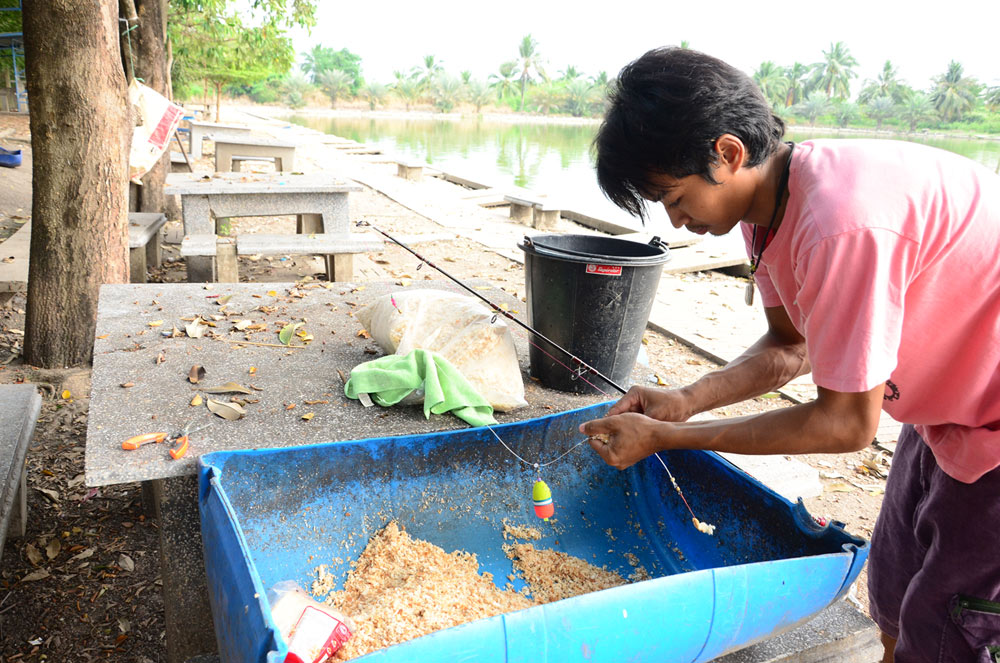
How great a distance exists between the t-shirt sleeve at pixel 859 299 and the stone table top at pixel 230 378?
4.41ft

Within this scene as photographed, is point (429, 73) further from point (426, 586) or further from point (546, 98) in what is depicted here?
point (426, 586)

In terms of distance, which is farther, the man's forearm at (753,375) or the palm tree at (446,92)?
the palm tree at (446,92)

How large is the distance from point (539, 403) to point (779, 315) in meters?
0.96

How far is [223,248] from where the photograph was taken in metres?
4.95

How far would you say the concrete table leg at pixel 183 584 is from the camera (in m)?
1.93

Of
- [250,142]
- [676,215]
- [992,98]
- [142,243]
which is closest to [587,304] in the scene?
[676,215]

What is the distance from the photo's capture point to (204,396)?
2312 millimetres

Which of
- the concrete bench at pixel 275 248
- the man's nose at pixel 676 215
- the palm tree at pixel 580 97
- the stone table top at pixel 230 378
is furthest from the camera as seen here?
the palm tree at pixel 580 97

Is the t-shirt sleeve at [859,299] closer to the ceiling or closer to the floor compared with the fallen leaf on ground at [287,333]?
closer to the ceiling

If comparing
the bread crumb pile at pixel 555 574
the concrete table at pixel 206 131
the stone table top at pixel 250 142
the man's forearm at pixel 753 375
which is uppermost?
the concrete table at pixel 206 131

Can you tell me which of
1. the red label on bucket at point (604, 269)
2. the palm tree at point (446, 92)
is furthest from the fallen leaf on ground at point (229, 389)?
the palm tree at point (446, 92)

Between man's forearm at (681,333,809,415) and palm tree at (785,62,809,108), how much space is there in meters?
86.3

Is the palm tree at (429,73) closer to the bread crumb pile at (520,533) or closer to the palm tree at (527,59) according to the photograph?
the palm tree at (527,59)

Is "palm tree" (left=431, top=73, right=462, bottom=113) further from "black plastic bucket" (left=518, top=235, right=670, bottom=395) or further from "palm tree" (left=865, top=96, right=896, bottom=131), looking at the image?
"black plastic bucket" (left=518, top=235, right=670, bottom=395)
